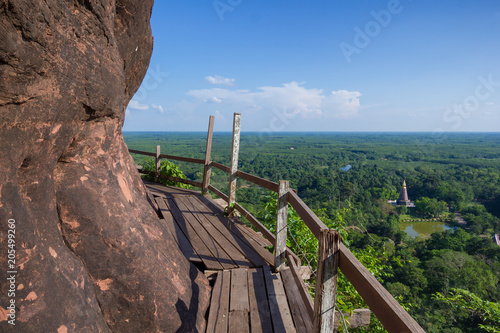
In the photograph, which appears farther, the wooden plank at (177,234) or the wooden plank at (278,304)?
the wooden plank at (177,234)

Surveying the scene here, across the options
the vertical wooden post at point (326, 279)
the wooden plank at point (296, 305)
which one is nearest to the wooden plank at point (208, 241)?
the wooden plank at point (296, 305)

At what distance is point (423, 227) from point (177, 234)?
1675 inches

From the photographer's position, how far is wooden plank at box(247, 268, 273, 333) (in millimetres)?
2506

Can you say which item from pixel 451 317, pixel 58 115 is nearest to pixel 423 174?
pixel 451 317

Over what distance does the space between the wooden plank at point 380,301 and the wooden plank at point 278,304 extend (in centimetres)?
129

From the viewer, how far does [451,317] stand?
13.6m

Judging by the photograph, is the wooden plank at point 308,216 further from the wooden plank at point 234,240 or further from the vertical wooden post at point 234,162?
the vertical wooden post at point 234,162

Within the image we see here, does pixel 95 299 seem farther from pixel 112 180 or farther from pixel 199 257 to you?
pixel 199 257

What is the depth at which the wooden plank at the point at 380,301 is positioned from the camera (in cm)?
101

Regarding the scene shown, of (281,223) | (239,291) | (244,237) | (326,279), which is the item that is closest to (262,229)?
(244,237)

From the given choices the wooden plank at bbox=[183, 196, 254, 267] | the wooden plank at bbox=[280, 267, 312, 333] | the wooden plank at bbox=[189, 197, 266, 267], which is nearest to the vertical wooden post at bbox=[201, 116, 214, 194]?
the wooden plank at bbox=[183, 196, 254, 267]

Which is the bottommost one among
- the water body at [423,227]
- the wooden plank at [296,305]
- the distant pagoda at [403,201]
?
the water body at [423,227]

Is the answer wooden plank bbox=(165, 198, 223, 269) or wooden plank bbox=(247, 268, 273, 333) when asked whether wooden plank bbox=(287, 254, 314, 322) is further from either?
wooden plank bbox=(165, 198, 223, 269)

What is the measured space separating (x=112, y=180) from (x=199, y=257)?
1780 mm
